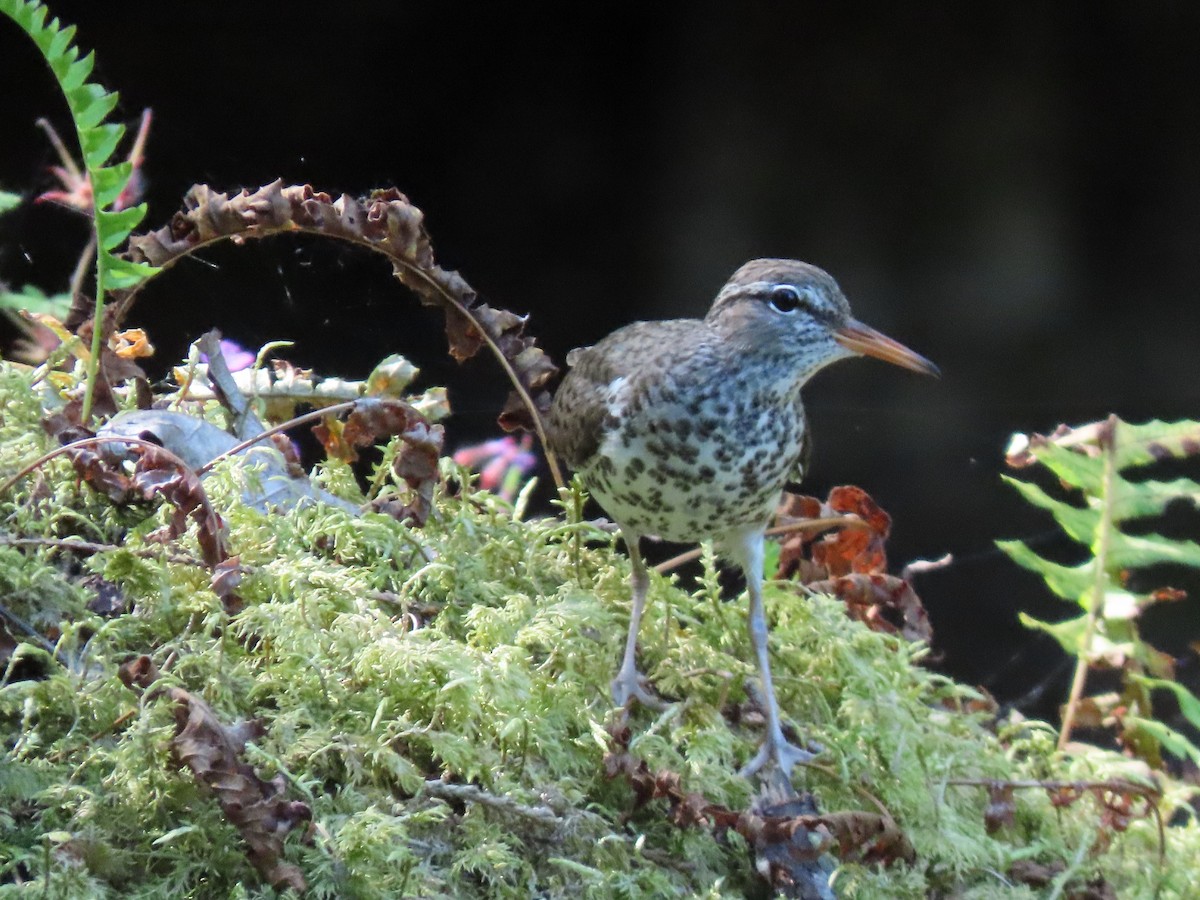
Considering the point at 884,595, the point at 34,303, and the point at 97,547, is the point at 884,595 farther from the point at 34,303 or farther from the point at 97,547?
the point at 34,303

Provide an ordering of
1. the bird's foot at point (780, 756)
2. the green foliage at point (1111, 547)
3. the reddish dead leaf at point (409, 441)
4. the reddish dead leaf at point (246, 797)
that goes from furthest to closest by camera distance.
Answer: the green foliage at point (1111, 547), the reddish dead leaf at point (409, 441), the bird's foot at point (780, 756), the reddish dead leaf at point (246, 797)

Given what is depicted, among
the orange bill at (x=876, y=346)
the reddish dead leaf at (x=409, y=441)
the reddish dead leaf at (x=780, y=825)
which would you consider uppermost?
the orange bill at (x=876, y=346)

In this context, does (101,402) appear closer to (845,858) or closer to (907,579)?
(845,858)

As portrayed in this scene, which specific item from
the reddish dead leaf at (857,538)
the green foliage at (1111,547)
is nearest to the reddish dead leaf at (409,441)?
the reddish dead leaf at (857,538)

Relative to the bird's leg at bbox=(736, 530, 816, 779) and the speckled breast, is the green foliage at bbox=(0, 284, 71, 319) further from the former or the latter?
the bird's leg at bbox=(736, 530, 816, 779)

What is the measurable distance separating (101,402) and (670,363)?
41.2 inches

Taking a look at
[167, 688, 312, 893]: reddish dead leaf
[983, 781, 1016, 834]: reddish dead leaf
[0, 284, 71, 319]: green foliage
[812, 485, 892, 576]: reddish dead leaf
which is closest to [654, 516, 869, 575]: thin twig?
[812, 485, 892, 576]: reddish dead leaf

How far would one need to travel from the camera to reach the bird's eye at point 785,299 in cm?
179

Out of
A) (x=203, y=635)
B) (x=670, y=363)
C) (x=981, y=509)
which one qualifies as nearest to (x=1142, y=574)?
(x=981, y=509)

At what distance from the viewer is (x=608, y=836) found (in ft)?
4.28

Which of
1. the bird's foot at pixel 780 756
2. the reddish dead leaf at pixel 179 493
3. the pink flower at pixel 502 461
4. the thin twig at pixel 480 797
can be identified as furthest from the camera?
the pink flower at pixel 502 461

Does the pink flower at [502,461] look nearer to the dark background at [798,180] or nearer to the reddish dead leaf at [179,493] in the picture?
the dark background at [798,180]

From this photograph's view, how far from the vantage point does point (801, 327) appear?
5.88 ft

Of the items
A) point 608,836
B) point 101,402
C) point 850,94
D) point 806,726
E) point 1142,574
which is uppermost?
point 850,94
